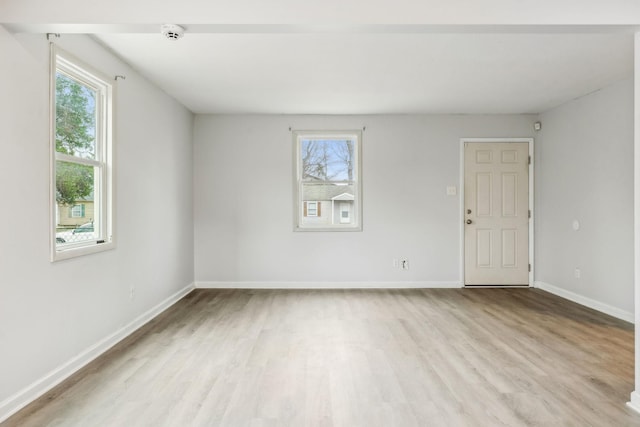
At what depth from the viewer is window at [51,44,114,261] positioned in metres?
2.68

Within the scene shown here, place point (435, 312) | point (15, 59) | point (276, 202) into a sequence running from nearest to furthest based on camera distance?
point (15, 59) < point (435, 312) < point (276, 202)

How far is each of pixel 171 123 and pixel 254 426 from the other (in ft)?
12.3

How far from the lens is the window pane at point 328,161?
18.6 feet

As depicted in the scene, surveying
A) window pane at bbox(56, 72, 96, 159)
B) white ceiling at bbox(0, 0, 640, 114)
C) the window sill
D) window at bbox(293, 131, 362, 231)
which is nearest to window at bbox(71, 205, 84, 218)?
the window sill

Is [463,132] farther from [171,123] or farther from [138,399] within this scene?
[138,399]

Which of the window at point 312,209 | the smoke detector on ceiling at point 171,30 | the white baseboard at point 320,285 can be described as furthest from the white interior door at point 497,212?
the smoke detector on ceiling at point 171,30

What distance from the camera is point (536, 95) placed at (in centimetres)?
462

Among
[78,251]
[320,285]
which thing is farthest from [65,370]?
[320,285]

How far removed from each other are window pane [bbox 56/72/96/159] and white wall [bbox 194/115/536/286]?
251 centimetres

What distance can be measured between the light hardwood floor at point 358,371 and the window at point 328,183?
1.59m

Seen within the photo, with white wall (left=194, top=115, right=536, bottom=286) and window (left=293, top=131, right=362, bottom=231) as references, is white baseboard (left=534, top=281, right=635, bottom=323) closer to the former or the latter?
white wall (left=194, top=115, right=536, bottom=286)

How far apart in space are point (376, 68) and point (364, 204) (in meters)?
2.29

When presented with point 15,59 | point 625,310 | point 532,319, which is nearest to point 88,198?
point 15,59

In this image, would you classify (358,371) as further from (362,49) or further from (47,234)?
(362,49)
